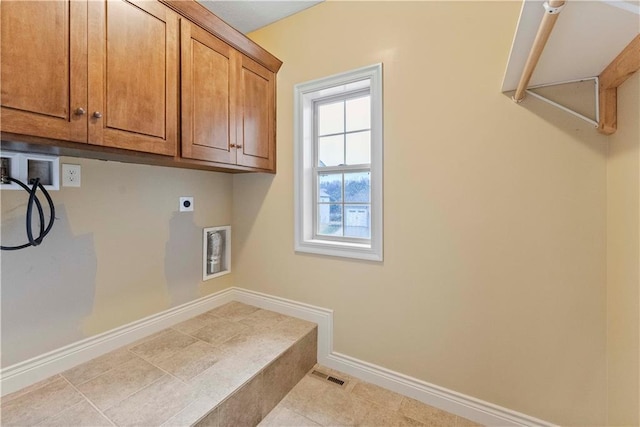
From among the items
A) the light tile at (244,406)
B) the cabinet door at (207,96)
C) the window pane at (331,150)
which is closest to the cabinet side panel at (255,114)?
the cabinet door at (207,96)

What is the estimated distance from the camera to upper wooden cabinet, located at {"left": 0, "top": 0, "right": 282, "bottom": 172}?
39.1 inches

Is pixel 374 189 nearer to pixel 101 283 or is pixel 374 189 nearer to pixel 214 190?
pixel 214 190

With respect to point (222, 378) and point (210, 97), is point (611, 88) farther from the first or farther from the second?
point (222, 378)

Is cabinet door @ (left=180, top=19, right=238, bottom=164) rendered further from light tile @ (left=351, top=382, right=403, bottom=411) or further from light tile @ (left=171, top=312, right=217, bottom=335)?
light tile @ (left=351, top=382, right=403, bottom=411)

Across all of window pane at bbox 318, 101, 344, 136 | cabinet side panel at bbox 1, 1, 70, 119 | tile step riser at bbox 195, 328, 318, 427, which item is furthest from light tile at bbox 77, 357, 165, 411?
window pane at bbox 318, 101, 344, 136

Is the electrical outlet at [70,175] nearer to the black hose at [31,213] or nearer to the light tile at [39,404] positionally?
the black hose at [31,213]

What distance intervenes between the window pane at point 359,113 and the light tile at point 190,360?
1.86m

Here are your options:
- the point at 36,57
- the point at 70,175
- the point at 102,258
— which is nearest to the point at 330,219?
the point at 102,258

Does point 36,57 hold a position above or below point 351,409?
above

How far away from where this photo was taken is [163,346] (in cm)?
172

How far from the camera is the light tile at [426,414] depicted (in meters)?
1.51

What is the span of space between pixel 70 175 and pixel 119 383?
117 cm

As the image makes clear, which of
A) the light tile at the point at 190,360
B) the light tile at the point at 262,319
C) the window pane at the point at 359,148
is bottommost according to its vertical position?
the light tile at the point at 190,360

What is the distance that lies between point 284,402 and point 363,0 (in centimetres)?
274
